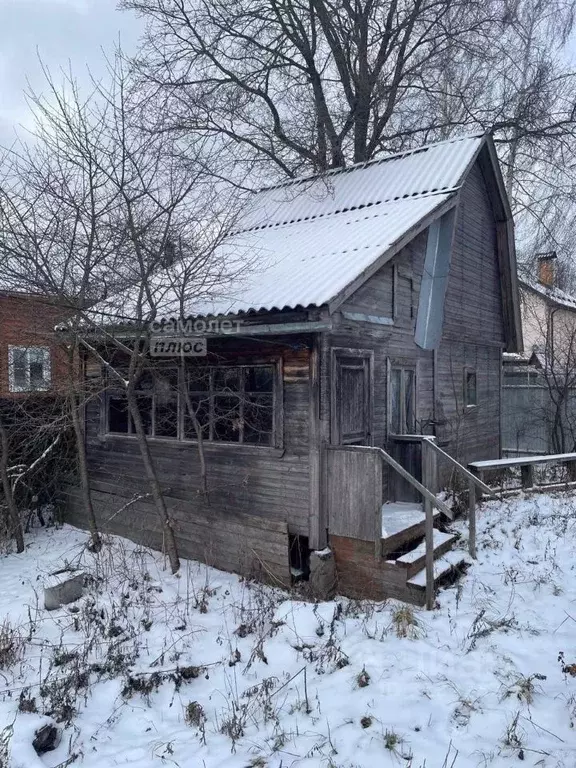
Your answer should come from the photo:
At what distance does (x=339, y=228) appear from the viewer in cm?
940

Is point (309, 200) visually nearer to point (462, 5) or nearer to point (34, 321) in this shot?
point (34, 321)

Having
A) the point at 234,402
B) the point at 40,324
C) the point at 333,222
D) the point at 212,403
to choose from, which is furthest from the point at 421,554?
the point at 40,324

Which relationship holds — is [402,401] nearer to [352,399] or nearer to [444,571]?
[352,399]

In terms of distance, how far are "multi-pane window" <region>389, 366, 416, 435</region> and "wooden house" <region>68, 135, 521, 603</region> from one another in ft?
0.10

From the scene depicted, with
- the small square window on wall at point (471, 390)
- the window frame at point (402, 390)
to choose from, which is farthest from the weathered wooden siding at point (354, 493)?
the small square window on wall at point (471, 390)

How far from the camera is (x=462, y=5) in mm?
15289

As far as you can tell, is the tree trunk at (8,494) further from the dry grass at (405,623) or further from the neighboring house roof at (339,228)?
the dry grass at (405,623)

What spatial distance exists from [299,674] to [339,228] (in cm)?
690

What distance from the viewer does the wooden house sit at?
6832mm

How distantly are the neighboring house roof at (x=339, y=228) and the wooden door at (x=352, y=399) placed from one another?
48.1 inches

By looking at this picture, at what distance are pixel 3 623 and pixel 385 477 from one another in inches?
216

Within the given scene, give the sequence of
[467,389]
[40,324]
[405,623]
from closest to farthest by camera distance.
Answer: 1. [405,623]
2. [40,324]
3. [467,389]

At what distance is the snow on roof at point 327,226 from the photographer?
23.1 ft

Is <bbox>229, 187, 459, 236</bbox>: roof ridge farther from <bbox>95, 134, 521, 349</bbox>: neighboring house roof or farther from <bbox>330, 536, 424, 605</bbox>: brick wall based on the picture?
<bbox>330, 536, 424, 605</bbox>: brick wall
